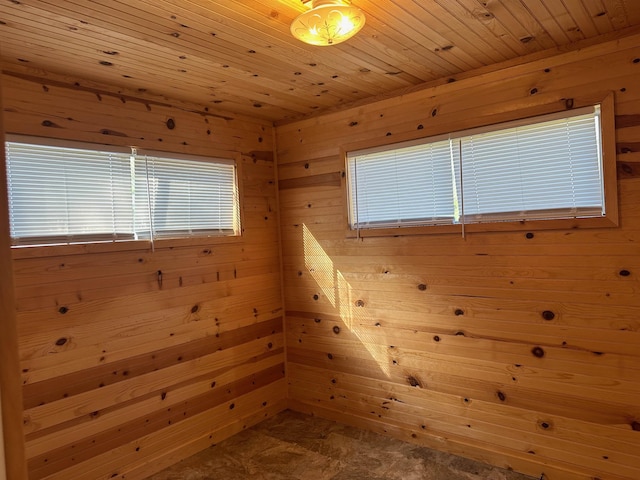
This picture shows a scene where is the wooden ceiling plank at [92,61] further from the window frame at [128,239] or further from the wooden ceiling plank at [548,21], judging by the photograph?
the wooden ceiling plank at [548,21]

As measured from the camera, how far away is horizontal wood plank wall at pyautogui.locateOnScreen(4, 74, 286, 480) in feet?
7.88

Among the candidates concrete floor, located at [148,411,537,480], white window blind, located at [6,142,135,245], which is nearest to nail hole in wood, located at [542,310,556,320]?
concrete floor, located at [148,411,537,480]

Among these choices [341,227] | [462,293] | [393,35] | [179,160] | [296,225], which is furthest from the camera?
[296,225]

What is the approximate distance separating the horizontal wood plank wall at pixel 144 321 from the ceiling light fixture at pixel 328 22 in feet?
4.73

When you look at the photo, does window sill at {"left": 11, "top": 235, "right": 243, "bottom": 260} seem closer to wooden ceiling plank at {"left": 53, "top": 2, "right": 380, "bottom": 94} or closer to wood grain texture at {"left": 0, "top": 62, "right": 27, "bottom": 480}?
wooden ceiling plank at {"left": 53, "top": 2, "right": 380, "bottom": 94}

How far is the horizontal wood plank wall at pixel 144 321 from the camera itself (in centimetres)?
240

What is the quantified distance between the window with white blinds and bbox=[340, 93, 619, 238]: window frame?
0.09 feet

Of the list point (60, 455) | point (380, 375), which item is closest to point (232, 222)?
point (380, 375)

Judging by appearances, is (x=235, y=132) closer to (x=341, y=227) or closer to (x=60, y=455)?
(x=341, y=227)

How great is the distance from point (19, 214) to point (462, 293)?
2.54m

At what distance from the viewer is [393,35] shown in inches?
87.4

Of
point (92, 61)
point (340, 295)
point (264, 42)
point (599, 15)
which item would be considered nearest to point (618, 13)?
point (599, 15)

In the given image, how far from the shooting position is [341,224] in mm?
3424

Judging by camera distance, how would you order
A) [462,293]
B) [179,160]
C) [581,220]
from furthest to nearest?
[179,160]
[462,293]
[581,220]
